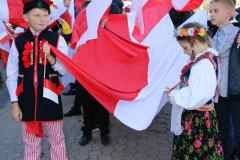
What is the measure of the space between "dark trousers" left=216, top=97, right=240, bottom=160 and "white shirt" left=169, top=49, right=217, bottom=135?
0.97 m

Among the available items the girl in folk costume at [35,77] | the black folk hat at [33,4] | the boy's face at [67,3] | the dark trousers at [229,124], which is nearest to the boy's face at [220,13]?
the dark trousers at [229,124]

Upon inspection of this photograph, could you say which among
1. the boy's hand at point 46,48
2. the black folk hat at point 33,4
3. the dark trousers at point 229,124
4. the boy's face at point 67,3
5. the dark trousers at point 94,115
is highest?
the black folk hat at point 33,4

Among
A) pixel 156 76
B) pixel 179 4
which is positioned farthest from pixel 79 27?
pixel 179 4

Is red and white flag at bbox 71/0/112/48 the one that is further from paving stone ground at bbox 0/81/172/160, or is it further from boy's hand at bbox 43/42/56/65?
paving stone ground at bbox 0/81/172/160

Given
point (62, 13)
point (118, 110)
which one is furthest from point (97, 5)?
point (118, 110)

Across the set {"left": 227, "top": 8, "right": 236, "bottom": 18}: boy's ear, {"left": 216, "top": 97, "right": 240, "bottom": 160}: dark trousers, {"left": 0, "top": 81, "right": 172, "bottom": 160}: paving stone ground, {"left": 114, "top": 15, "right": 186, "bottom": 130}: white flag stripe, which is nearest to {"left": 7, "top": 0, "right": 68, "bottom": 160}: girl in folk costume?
{"left": 114, "top": 15, "right": 186, "bottom": 130}: white flag stripe

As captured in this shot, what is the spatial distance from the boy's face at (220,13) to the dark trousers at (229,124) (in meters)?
0.76

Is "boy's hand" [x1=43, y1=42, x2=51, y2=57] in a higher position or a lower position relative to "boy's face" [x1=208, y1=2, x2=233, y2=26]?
lower

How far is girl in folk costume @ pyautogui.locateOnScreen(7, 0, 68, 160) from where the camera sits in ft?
12.3

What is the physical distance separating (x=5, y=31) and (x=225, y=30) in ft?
7.19

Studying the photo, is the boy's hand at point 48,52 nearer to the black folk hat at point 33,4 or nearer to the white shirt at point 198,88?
the black folk hat at point 33,4

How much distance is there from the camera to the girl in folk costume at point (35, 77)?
3750 millimetres

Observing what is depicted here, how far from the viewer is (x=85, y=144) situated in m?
5.34

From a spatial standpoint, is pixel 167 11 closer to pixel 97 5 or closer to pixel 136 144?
pixel 97 5
